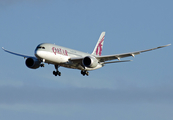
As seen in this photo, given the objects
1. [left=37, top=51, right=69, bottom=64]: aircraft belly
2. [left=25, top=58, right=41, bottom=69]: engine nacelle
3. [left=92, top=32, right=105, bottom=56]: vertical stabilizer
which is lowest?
[left=37, top=51, right=69, bottom=64]: aircraft belly

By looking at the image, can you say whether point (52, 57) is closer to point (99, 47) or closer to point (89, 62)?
point (89, 62)

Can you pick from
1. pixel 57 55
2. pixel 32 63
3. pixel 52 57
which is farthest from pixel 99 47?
pixel 52 57

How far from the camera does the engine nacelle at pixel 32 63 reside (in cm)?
6869

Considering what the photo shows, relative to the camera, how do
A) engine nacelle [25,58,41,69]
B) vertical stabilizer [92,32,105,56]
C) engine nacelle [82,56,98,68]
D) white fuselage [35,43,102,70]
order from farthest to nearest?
vertical stabilizer [92,32,105,56] → engine nacelle [25,58,41,69] → engine nacelle [82,56,98,68] → white fuselage [35,43,102,70]

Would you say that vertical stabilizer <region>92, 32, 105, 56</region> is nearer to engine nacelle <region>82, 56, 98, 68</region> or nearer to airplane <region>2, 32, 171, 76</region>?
airplane <region>2, 32, 171, 76</region>

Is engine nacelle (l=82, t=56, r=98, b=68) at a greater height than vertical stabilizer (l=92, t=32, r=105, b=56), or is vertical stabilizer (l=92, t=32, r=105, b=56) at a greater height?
vertical stabilizer (l=92, t=32, r=105, b=56)

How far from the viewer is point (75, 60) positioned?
67.0m

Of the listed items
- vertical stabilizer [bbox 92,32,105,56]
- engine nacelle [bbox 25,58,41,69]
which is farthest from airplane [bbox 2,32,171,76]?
vertical stabilizer [bbox 92,32,105,56]

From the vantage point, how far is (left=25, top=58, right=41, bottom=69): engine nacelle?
68688 mm

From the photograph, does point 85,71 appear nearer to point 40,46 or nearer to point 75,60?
point 75,60

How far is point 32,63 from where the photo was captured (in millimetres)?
69062

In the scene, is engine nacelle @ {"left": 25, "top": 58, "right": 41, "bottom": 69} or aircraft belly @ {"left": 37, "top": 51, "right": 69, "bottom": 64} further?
engine nacelle @ {"left": 25, "top": 58, "right": 41, "bottom": 69}

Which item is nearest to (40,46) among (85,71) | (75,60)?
(75,60)

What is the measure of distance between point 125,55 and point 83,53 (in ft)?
27.0
